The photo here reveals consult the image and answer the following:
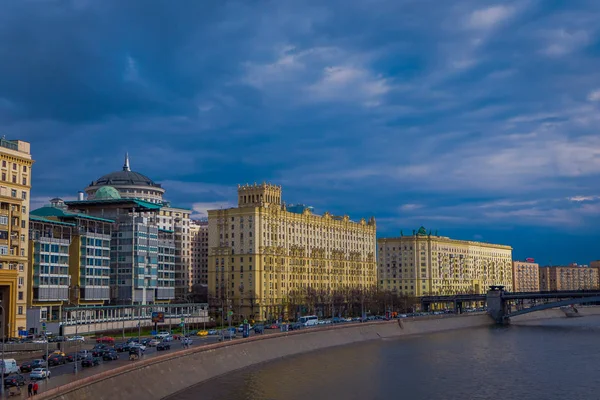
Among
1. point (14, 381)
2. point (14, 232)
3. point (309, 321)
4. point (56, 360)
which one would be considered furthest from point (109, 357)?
point (309, 321)

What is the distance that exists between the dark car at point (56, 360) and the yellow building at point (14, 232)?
24458 millimetres

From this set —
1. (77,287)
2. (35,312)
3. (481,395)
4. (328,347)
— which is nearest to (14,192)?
(35,312)

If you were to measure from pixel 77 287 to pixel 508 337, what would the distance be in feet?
251

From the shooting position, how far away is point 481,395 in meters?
65.1

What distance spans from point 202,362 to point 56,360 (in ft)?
49.8

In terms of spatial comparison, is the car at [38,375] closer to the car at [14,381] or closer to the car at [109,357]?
the car at [14,381]

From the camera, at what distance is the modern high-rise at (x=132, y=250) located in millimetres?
133375

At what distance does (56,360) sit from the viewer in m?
70.1

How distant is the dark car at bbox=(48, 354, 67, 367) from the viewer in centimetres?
6988

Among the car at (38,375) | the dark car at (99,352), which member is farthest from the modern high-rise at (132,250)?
the car at (38,375)

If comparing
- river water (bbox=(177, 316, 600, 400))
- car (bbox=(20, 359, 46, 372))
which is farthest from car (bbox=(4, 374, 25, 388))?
river water (bbox=(177, 316, 600, 400))

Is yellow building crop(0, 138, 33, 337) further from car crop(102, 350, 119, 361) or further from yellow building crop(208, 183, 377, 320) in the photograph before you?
yellow building crop(208, 183, 377, 320)

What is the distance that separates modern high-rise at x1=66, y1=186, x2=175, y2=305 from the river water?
44909 millimetres

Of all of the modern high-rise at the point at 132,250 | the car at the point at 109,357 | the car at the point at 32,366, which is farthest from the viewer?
the modern high-rise at the point at 132,250
